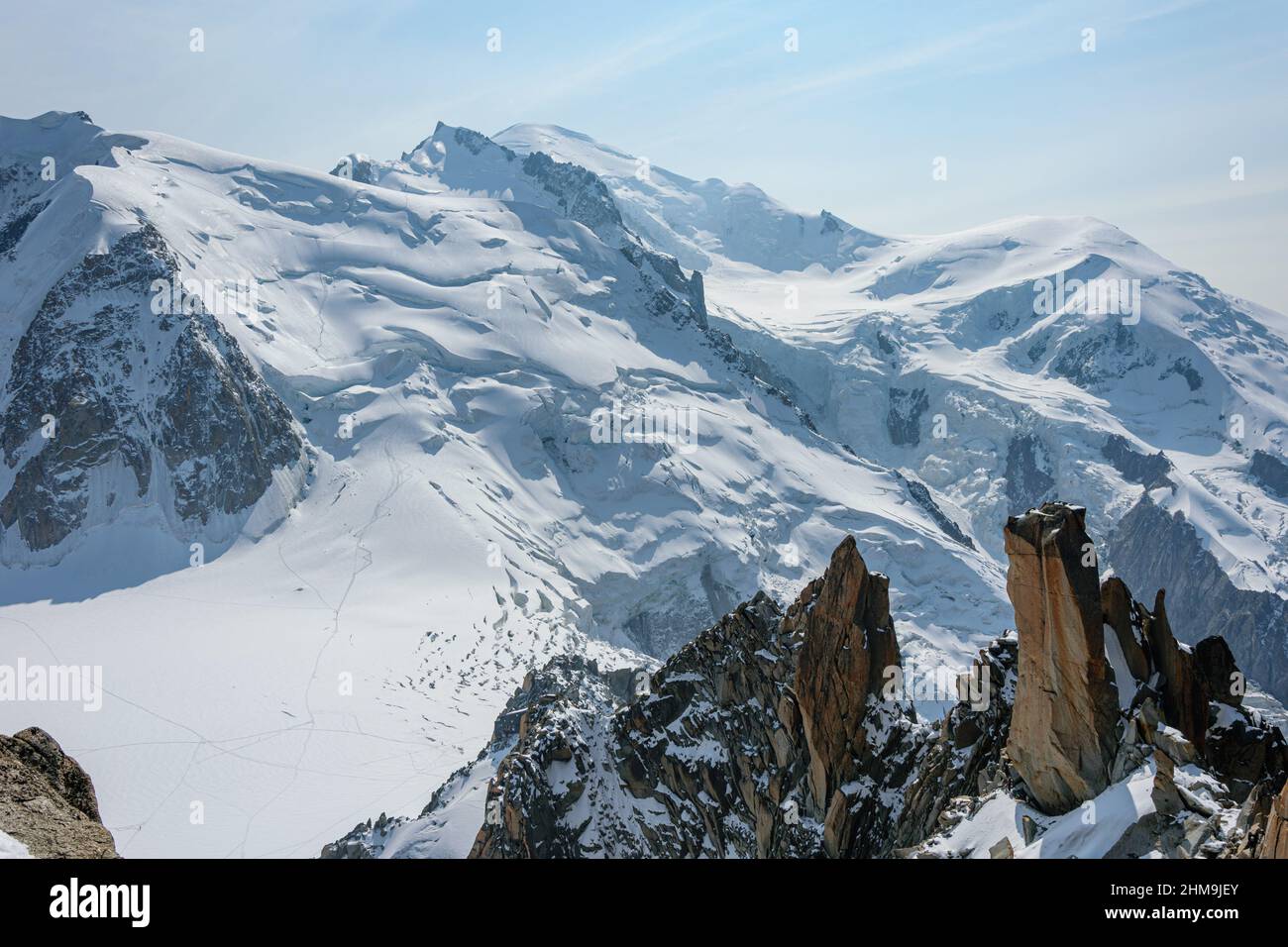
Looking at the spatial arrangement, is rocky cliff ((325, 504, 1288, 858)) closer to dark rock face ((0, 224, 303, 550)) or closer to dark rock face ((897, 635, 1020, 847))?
dark rock face ((897, 635, 1020, 847))

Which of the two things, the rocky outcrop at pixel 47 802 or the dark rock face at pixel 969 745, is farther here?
the dark rock face at pixel 969 745

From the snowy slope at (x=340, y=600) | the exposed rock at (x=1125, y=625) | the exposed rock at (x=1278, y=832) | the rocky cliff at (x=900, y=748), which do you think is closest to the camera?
the exposed rock at (x=1278, y=832)

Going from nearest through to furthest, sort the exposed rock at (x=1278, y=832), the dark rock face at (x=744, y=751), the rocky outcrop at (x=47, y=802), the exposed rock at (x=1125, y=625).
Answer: the rocky outcrop at (x=47, y=802) < the exposed rock at (x=1278, y=832) < the exposed rock at (x=1125, y=625) < the dark rock face at (x=744, y=751)

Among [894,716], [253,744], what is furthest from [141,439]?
[894,716]

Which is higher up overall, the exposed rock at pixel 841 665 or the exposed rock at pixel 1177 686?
the exposed rock at pixel 1177 686

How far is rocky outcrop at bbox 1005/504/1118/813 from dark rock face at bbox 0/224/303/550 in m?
156

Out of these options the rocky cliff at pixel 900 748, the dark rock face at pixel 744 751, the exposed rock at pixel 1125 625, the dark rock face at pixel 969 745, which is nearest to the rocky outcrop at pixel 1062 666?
the rocky cliff at pixel 900 748

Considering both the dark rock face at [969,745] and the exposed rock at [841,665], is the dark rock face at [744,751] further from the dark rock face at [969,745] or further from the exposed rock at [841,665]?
the dark rock face at [969,745]

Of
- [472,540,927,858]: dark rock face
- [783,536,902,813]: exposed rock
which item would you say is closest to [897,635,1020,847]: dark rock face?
[472,540,927,858]: dark rock face

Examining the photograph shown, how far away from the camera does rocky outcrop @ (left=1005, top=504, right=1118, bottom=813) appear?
31172 millimetres

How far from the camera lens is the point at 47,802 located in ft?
66.7

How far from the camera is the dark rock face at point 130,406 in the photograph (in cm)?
17150

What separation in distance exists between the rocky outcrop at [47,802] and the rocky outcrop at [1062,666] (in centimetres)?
2152

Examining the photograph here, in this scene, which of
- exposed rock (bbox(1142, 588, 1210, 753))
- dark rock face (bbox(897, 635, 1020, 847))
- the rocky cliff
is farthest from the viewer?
dark rock face (bbox(897, 635, 1020, 847))
